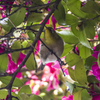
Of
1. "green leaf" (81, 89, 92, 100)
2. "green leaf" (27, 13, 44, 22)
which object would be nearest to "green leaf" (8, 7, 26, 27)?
"green leaf" (27, 13, 44, 22)

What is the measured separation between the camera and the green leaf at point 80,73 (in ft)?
0.77

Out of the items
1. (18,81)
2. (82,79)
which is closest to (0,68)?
(18,81)

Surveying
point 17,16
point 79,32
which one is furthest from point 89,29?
point 17,16

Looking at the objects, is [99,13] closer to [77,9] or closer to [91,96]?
[77,9]

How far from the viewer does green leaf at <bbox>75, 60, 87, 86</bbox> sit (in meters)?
0.23

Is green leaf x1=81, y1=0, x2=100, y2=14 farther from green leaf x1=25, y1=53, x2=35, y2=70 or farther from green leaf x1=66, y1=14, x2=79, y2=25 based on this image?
green leaf x1=25, y1=53, x2=35, y2=70

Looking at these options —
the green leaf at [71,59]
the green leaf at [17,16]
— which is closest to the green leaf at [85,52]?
the green leaf at [71,59]

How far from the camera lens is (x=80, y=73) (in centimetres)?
24

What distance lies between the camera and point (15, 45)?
30 centimetres

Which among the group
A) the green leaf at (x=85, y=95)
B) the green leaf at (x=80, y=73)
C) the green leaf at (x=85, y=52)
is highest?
the green leaf at (x=85, y=52)

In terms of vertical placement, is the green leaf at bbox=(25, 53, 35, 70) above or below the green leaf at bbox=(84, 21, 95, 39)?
below

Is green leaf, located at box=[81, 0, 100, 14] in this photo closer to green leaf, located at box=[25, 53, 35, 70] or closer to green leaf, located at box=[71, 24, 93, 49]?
green leaf, located at box=[71, 24, 93, 49]

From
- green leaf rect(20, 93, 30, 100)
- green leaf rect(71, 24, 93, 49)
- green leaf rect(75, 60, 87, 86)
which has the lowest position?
green leaf rect(20, 93, 30, 100)

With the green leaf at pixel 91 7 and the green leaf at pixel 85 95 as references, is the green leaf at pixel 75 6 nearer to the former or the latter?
the green leaf at pixel 91 7
